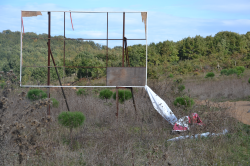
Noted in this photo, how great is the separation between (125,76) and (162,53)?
2498 cm

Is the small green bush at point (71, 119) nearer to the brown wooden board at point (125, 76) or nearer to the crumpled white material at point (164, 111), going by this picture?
the brown wooden board at point (125, 76)

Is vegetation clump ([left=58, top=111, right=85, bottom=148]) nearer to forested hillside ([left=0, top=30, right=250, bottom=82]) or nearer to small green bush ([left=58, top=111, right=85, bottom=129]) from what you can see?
small green bush ([left=58, top=111, right=85, bottom=129])

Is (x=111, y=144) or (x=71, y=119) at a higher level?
(x=71, y=119)

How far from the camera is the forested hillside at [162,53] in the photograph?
62.3 ft

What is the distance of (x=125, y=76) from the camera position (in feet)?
21.2

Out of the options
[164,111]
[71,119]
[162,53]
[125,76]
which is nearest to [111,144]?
[71,119]

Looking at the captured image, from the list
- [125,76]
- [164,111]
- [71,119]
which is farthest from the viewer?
[125,76]

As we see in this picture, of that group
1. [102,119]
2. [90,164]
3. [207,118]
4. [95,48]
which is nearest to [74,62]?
[95,48]

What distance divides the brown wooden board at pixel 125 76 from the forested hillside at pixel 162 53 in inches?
397

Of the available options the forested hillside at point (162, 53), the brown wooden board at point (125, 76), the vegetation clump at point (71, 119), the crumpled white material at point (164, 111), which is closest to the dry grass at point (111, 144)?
the crumpled white material at point (164, 111)

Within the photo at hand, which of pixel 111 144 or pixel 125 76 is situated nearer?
pixel 111 144

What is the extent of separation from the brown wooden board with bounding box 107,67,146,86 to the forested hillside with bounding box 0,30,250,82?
1008cm

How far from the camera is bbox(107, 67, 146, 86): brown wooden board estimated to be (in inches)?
254

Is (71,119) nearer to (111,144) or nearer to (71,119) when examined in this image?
(71,119)
